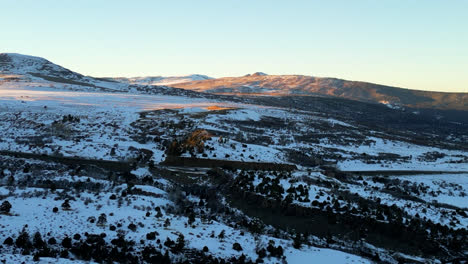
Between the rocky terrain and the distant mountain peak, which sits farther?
the distant mountain peak

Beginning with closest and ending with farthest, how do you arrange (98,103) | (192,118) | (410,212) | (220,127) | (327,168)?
→ 1. (410,212)
2. (327,168)
3. (220,127)
4. (192,118)
5. (98,103)

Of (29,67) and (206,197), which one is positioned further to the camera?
(29,67)

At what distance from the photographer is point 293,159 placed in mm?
37500

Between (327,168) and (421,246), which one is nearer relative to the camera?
(421,246)

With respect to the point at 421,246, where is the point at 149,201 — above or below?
above

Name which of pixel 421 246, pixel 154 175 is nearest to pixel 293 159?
pixel 154 175

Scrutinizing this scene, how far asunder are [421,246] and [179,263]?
12.6m

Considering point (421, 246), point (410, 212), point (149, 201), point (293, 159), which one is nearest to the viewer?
point (421, 246)

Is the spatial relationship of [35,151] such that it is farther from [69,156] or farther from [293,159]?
[293,159]

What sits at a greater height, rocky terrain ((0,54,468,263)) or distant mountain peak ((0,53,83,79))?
distant mountain peak ((0,53,83,79))

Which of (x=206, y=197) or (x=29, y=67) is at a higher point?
(x=29, y=67)

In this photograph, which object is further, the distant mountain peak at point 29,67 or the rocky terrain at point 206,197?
the distant mountain peak at point 29,67

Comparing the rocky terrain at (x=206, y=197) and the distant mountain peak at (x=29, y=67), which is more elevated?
the distant mountain peak at (x=29, y=67)

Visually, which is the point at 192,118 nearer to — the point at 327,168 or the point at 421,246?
the point at 327,168
